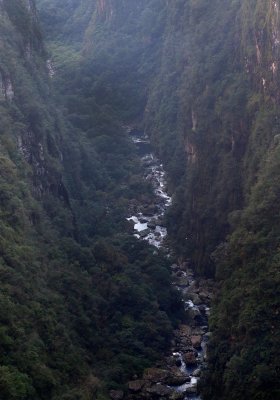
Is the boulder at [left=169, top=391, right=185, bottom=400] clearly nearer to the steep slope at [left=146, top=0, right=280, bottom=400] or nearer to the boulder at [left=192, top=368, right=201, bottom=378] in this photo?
the steep slope at [left=146, top=0, right=280, bottom=400]

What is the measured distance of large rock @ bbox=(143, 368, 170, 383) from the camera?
3816 cm

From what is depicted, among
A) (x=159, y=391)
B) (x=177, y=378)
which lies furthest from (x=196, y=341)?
(x=159, y=391)

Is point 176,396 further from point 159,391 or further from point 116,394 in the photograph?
point 116,394

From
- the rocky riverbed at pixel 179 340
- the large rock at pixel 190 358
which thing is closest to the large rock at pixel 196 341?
the rocky riverbed at pixel 179 340

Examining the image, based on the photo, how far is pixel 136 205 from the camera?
2400 inches

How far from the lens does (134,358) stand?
39.2 metres

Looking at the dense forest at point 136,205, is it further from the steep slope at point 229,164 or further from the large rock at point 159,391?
the large rock at point 159,391

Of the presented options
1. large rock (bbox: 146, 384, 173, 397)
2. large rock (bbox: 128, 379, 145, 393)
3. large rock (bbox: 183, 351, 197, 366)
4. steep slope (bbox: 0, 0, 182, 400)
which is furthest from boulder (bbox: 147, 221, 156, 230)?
large rock (bbox: 146, 384, 173, 397)

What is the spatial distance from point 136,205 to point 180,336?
20077mm

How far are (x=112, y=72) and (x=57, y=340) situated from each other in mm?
55840

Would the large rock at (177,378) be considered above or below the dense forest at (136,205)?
below

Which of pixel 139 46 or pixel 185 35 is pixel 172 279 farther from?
pixel 139 46

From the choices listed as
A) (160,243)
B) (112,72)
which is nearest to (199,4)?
(112,72)

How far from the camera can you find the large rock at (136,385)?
3734cm
